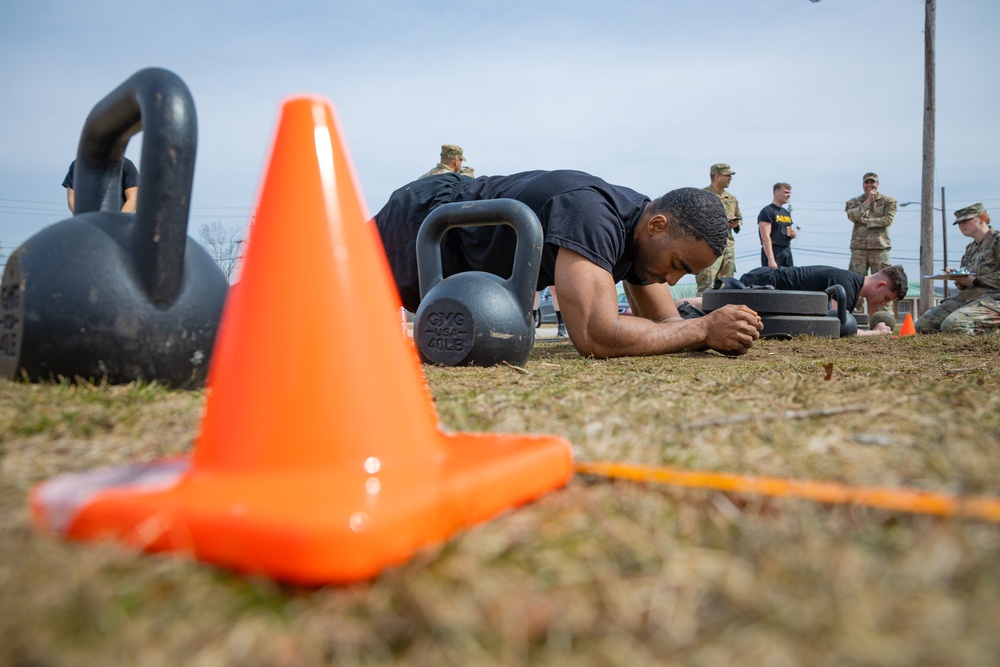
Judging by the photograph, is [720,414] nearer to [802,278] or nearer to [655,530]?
[655,530]

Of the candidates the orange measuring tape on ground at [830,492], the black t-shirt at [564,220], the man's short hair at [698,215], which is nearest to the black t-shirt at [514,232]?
the black t-shirt at [564,220]

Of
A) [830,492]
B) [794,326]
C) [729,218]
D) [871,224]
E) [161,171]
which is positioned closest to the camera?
[830,492]

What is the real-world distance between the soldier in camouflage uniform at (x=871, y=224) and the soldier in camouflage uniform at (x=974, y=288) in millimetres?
2227

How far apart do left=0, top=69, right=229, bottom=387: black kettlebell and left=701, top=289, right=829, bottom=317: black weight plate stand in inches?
199

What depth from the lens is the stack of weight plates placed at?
615 cm

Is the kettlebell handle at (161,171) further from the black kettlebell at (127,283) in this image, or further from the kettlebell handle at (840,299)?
the kettlebell handle at (840,299)

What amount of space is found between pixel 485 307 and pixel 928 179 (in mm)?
10402

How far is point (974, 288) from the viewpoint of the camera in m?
7.44

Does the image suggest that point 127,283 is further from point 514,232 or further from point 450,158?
point 450,158

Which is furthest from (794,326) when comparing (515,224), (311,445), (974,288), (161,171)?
(311,445)

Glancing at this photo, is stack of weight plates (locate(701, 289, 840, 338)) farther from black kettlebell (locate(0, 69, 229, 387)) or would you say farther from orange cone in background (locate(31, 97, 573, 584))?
orange cone in background (locate(31, 97, 573, 584))

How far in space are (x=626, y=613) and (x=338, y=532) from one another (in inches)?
11.0

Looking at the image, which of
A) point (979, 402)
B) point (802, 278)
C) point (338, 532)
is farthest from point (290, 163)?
point (802, 278)

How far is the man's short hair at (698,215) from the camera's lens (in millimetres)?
3680
